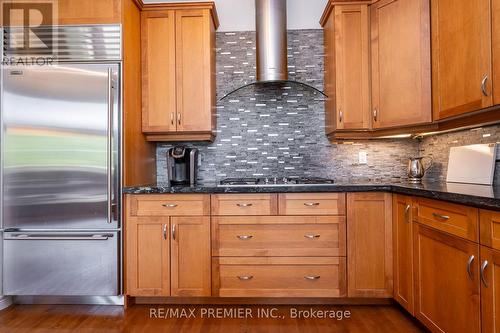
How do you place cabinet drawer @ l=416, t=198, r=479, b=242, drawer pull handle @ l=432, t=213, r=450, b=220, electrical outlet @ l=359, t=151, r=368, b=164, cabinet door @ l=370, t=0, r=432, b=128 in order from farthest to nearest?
electrical outlet @ l=359, t=151, r=368, b=164
cabinet door @ l=370, t=0, r=432, b=128
drawer pull handle @ l=432, t=213, r=450, b=220
cabinet drawer @ l=416, t=198, r=479, b=242

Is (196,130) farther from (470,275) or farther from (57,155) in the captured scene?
(470,275)

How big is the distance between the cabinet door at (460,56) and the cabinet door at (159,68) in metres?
1.94

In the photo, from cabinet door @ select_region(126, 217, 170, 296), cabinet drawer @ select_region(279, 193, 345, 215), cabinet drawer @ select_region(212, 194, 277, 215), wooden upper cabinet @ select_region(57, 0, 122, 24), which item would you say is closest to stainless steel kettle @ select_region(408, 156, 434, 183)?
cabinet drawer @ select_region(279, 193, 345, 215)

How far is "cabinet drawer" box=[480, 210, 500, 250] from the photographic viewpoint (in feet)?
4.21

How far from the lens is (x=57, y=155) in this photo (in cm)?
230

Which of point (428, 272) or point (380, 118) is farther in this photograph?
point (380, 118)

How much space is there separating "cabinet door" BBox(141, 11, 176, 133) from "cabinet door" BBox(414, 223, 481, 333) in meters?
2.00

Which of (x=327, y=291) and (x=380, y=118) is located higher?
(x=380, y=118)

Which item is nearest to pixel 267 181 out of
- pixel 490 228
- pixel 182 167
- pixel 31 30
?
pixel 182 167

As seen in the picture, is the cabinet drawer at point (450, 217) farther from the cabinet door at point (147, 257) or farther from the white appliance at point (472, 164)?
the cabinet door at point (147, 257)

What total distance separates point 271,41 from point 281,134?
2.62ft

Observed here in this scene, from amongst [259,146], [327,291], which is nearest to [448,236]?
[327,291]

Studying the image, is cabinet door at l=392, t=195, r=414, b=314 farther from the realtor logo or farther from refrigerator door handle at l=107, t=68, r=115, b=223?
the realtor logo

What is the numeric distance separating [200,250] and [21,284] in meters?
1.33
